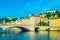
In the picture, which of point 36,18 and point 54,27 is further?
→ point 36,18

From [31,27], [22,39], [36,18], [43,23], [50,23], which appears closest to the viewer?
[22,39]

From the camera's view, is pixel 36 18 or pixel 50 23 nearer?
pixel 50 23

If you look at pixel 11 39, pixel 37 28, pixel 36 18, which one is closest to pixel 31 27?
pixel 37 28

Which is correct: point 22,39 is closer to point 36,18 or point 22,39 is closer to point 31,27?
point 31,27

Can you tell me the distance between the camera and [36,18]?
4756 cm

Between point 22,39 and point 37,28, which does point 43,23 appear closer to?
point 37,28

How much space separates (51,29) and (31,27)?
2203 mm

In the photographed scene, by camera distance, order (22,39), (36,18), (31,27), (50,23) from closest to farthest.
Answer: (22,39) < (31,27) < (50,23) < (36,18)

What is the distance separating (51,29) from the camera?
127 feet

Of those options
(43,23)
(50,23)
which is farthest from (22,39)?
(43,23)

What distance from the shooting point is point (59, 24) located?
131ft

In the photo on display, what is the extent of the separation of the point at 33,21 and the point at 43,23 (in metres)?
3.89

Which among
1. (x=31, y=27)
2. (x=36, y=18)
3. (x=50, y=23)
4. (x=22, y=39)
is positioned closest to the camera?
(x=22, y=39)

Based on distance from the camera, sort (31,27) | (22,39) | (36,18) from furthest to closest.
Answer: (36,18), (31,27), (22,39)
